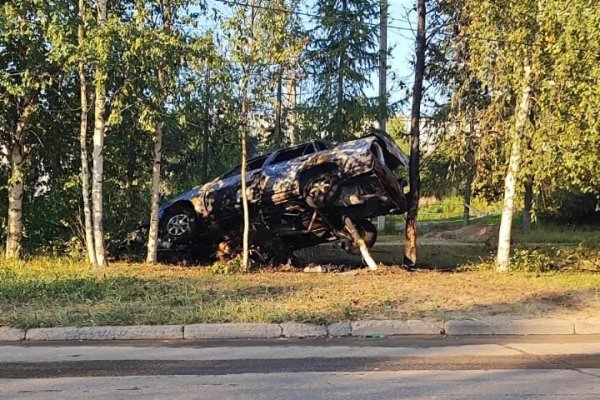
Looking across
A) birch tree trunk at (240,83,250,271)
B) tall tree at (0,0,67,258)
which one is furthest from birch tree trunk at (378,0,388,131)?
tall tree at (0,0,67,258)

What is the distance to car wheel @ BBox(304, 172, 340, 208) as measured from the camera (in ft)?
41.1

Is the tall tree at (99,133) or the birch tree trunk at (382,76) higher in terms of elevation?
the birch tree trunk at (382,76)

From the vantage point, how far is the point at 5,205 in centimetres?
1457

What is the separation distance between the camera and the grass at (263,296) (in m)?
8.12

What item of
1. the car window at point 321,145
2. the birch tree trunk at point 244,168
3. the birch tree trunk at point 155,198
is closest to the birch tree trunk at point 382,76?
the car window at point 321,145

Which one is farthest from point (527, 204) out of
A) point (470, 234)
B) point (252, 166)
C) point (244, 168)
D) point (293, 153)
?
point (244, 168)

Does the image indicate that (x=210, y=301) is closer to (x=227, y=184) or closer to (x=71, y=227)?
(x=227, y=184)

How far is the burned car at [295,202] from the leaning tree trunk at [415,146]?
89cm

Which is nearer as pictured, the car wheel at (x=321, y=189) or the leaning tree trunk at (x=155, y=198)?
the car wheel at (x=321, y=189)

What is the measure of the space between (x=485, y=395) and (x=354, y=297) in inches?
170

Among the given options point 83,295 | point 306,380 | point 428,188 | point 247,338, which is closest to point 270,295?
point 247,338

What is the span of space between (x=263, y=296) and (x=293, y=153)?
199 inches

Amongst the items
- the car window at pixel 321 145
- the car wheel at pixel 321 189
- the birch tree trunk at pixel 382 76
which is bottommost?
the car wheel at pixel 321 189

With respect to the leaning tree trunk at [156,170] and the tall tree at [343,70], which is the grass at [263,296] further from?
the tall tree at [343,70]
